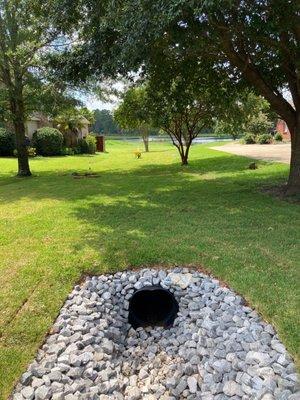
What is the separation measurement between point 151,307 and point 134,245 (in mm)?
1212

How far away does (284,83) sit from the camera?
1074 cm

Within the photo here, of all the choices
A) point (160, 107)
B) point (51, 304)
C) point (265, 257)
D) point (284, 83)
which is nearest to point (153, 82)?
point (284, 83)

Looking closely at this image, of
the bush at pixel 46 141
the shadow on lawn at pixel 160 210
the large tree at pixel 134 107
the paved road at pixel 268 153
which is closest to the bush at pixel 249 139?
the paved road at pixel 268 153

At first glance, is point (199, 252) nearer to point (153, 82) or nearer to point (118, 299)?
point (118, 299)

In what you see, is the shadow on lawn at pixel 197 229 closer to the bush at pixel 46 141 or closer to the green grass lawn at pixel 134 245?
the green grass lawn at pixel 134 245

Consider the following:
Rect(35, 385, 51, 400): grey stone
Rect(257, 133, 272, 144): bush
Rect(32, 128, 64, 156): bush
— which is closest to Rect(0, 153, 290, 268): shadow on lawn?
Rect(35, 385, 51, 400): grey stone

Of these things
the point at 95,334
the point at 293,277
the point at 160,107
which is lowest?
the point at 95,334

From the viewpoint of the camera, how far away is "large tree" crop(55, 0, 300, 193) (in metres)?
6.26

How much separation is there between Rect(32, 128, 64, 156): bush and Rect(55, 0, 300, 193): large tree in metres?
19.4

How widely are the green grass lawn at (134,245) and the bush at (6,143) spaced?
16.0m

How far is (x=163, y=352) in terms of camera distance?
4465mm

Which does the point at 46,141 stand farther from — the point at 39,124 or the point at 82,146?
the point at 82,146

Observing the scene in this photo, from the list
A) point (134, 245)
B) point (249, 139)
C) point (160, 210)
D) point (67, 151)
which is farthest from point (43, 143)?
point (134, 245)

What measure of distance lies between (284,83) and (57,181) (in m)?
8.04
